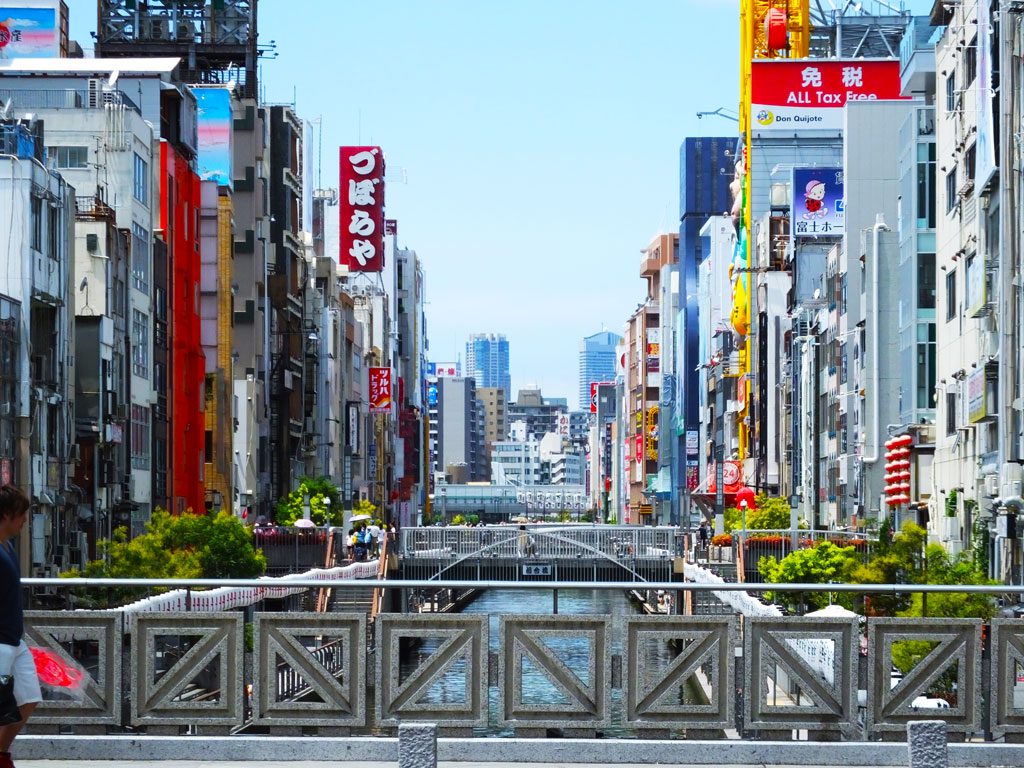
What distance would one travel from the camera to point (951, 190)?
6456 cm

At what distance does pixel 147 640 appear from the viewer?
16.0 meters

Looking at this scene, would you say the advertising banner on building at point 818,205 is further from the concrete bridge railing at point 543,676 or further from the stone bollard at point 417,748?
the stone bollard at point 417,748

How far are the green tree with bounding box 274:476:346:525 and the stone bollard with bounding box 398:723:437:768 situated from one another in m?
97.4

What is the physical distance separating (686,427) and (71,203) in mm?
126548

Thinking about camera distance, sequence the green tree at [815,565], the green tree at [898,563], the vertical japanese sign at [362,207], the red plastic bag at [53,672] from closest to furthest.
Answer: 1. the red plastic bag at [53,672]
2. the green tree at [898,563]
3. the green tree at [815,565]
4. the vertical japanese sign at [362,207]

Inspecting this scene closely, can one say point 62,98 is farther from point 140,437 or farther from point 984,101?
point 984,101

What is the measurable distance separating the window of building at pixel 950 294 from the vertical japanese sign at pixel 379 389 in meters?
114

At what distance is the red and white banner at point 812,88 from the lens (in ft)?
449

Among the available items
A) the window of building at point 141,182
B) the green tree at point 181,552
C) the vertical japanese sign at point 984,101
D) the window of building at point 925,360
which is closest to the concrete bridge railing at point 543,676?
the vertical japanese sign at point 984,101

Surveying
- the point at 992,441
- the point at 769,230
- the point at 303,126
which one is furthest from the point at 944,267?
the point at 303,126

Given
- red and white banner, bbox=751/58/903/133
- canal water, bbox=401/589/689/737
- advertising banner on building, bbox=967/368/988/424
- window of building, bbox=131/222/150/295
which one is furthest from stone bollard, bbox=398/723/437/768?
red and white banner, bbox=751/58/903/133

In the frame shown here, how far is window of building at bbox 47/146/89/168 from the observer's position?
75312 millimetres

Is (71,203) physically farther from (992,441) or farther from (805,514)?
(805,514)

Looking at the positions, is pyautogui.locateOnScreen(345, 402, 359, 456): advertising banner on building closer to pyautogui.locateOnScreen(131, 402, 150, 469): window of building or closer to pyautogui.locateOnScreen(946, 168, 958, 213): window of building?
pyautogui.locateOnScreen(131, 402, 150, 469): window of building
